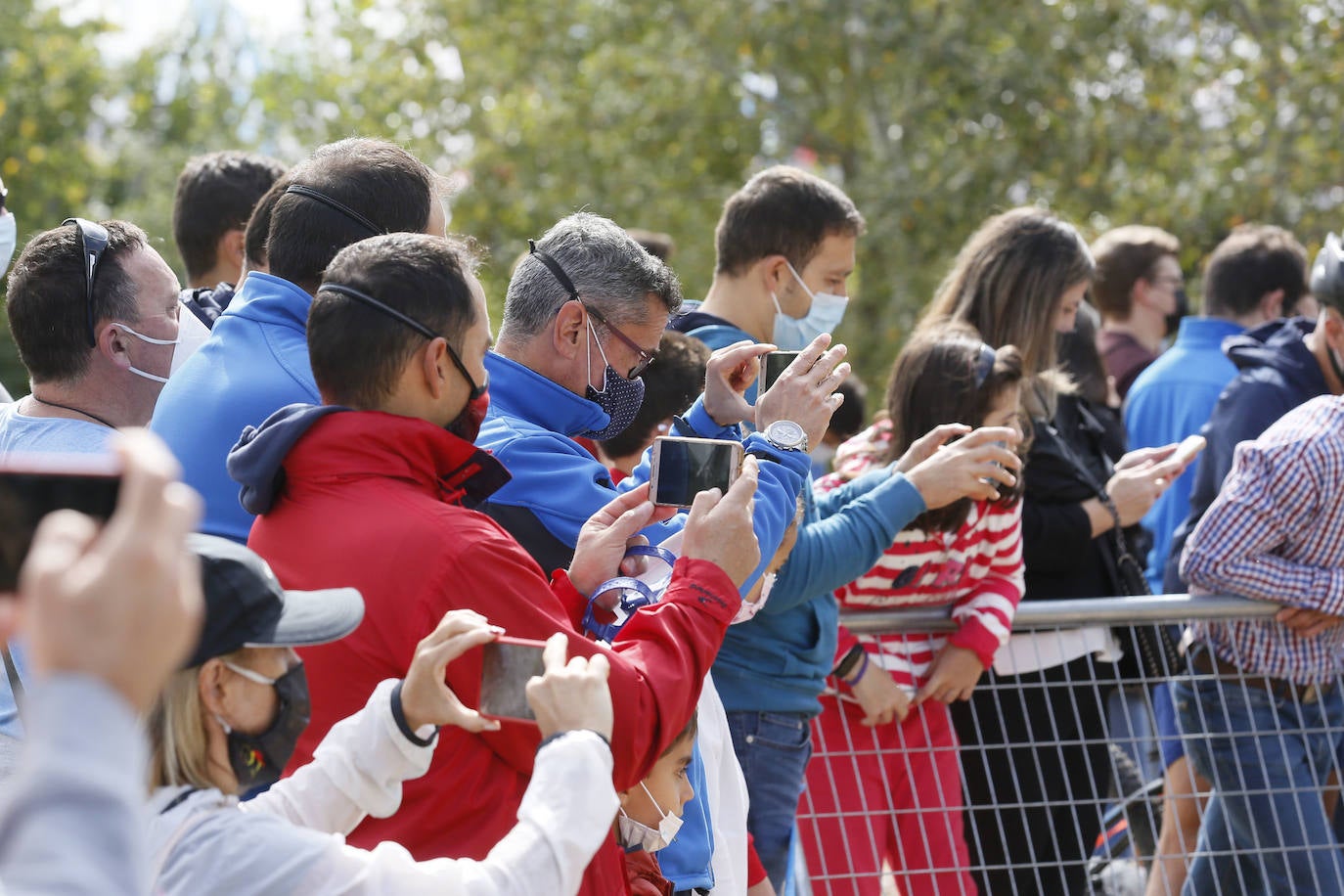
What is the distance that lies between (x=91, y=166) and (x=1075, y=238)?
59.1 feet

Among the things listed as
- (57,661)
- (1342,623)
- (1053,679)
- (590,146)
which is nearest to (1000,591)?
(1053,679)

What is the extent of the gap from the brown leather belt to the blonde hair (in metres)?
3.48

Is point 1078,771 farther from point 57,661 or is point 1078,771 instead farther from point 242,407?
point 57,661

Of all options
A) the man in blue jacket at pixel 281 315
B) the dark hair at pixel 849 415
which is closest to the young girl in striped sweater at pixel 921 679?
the man in blue jacket at pixel 281 315

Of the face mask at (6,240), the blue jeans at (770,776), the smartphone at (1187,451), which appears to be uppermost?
the face mask at (6,240)

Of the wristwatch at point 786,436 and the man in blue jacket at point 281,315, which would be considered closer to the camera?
the man in blue jacket at point 281,315

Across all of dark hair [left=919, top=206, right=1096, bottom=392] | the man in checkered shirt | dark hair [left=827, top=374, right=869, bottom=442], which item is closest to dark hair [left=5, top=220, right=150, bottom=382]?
dark hair [left=919, top=206, right=1096, bottom=392]

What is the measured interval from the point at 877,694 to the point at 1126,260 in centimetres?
335

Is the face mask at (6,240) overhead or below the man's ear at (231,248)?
overhead

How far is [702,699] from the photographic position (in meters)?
3.29

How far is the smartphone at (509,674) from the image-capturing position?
85.5 inches

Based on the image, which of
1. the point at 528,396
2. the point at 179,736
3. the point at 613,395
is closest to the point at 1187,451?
the point at 613,395

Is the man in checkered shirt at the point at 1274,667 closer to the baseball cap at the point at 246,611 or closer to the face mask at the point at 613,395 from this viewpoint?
the face mask at the point at 613,395

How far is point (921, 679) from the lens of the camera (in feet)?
14.4
